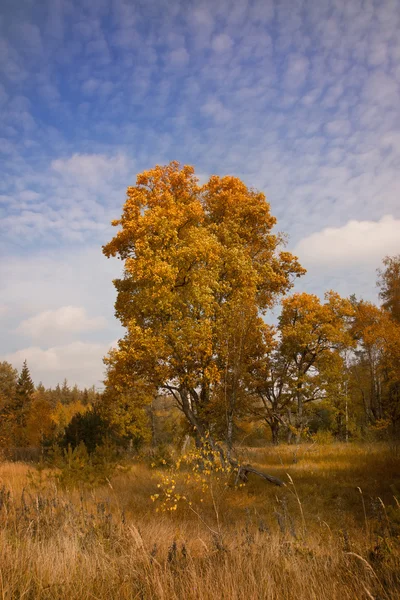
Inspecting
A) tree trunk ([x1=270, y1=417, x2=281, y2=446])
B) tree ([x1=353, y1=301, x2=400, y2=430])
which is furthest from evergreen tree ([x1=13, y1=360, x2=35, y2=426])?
tree ([x1=353, y1=301, x2=400, y2=430])

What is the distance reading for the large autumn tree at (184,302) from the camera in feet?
38.9

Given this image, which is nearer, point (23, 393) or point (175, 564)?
point (175, 564)

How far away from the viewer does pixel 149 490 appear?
12.3 meters

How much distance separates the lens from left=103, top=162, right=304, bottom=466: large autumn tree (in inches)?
466

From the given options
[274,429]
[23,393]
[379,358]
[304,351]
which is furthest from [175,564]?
[23,393]

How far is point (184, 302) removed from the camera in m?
12.9

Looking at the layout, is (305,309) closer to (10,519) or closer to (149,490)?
(149,490)

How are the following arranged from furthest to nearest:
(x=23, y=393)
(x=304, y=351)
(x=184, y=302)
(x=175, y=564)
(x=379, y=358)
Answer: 1. (x=23, y=393)
2. (x=379, y=358)
3. (x=304, y=351)
4. (x=184, y=302)
5. (x=175, y=564)

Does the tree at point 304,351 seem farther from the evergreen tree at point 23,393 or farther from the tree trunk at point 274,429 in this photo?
the evergreen tree at point 23,393

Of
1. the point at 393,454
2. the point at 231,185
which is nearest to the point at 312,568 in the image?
the point at 393,454

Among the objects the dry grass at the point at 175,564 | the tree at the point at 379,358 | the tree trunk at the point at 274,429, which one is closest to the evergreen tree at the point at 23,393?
the tree trunk at the point at 274,429

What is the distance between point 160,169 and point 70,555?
537 inches

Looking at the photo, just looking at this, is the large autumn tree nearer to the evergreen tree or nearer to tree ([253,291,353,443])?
tree ([253,291,353,443])

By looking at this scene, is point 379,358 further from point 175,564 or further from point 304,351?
point 175,564
